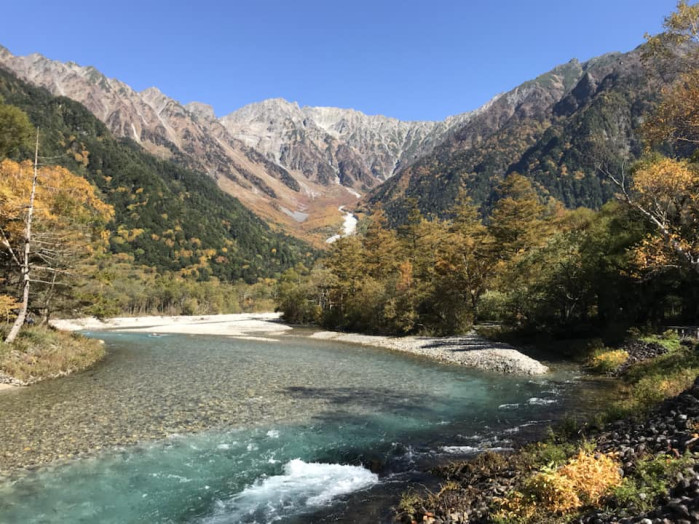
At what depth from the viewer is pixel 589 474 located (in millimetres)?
7266

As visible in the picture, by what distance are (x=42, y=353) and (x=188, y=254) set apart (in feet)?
529

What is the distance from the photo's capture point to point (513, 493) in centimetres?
787

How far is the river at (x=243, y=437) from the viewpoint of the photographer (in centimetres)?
983

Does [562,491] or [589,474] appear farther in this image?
[589,474]

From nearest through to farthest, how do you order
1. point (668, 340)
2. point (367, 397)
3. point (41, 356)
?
1. point (367, 397)
2. point (41, 356)
3. point (668, 340)

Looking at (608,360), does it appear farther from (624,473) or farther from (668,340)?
(624,473)

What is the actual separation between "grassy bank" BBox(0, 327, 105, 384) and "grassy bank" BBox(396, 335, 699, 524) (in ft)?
75.4

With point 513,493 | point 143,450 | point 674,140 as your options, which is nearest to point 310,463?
point 143,450

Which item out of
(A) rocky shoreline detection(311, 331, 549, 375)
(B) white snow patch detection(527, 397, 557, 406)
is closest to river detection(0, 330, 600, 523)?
(B) white snow patch detection(527, 397, 557, 406)

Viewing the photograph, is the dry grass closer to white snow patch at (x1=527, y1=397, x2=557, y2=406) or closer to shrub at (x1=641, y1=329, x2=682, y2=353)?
white snow patch at (x1=527, y1=397, x2=557, y2=406)

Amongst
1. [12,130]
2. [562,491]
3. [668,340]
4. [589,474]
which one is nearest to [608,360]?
[668,340]

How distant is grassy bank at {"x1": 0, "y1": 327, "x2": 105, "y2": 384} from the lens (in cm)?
2188

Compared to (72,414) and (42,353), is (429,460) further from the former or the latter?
(42,353)

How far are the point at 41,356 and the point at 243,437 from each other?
18.0 m
